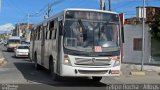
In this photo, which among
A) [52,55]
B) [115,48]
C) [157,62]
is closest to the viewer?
[115,48]

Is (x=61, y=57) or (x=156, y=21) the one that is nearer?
(x=61, y=57)

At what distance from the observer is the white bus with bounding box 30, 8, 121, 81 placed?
17141mm

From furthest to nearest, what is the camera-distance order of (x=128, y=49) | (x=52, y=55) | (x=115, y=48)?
(x=128, y=49) → (x=52, y=55) → (x=115, y=48)

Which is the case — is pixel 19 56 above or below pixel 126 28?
below

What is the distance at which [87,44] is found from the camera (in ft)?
56.9

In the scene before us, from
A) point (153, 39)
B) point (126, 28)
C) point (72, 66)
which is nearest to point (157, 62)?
point (153, 39)

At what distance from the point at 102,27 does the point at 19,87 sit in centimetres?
429

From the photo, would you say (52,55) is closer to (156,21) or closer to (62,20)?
(62,20)

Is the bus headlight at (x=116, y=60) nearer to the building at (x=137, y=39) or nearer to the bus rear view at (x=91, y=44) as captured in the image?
the bus rear view at (x=91, y=44)

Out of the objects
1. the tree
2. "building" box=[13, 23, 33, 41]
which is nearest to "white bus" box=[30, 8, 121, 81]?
the tree

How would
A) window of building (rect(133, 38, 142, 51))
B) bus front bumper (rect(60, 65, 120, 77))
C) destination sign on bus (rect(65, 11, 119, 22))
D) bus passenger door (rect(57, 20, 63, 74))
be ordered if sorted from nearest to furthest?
bus front bumper (rect(60, 65, 120, 77)) < bus passenger door (rect(57, 20, 63, 74)) < destination sign on bus (rect(65, 11, 119, 22)) < window of building (rect(133, 38, 142, 51))

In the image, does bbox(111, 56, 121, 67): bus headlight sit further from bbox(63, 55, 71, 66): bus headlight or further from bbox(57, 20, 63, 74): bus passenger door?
bbox(57, 20, 63, 74): bus passenger door

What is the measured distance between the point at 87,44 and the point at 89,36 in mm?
376

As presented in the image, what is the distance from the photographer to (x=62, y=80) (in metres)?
20.1
